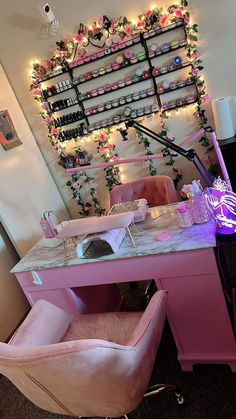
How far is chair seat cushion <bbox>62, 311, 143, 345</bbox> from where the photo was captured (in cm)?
149

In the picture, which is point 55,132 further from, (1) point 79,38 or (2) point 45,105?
(1) point 79,38

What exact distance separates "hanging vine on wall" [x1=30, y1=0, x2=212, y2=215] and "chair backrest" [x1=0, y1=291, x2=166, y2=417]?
1575 millimetres

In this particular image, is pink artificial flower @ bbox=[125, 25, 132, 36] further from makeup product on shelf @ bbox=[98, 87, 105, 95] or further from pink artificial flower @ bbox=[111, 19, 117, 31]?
makeup product on shelf @ bbox=[98, 87, 105, 95]

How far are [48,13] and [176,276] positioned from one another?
2445mm

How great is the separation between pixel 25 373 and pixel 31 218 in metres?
1.93

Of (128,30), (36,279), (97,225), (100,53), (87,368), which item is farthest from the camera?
(100,53)

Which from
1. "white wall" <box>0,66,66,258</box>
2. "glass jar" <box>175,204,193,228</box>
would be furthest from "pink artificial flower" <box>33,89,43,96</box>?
"glass jar" <box>175,204,193,228</box>

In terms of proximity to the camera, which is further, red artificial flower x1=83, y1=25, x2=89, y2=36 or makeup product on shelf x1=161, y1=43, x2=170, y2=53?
red artificial flower x1=83, y1=25, x2=89, y2=36

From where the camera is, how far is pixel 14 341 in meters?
1.43

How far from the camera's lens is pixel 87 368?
39.6 inches

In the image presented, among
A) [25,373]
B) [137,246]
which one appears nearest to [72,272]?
[137,246]

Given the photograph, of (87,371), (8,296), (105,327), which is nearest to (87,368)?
(87,371)

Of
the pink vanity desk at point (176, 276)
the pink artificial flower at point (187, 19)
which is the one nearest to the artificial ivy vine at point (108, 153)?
the pink artificial flower at point (187, 19)

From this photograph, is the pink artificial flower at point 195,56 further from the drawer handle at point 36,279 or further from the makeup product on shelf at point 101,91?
the drawer handle at point 36,279
